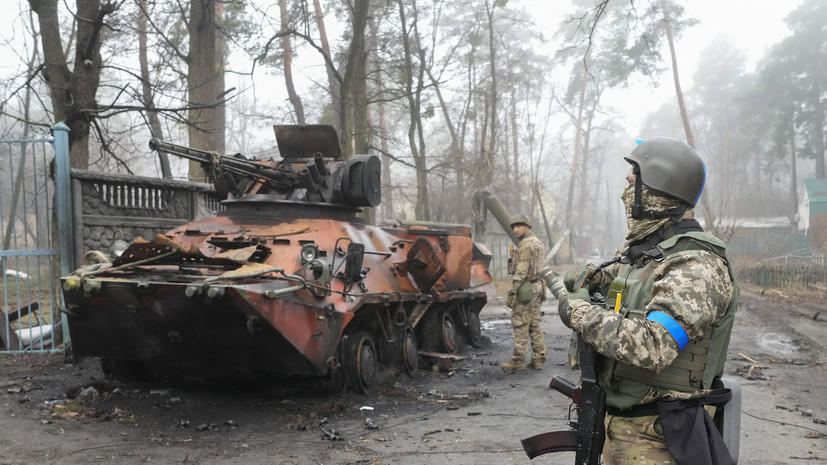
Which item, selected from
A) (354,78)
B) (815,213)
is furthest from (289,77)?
(815,213)

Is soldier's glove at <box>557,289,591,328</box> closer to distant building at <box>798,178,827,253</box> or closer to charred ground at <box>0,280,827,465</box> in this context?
charred ground at <box>0,280,827,465</box>

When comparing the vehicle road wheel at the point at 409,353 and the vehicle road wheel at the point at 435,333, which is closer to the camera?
the vehicle road wheel at the point at 409,353

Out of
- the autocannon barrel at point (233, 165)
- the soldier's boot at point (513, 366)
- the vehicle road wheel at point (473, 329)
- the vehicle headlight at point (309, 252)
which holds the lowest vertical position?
the soldier's boot at point (513, 366)

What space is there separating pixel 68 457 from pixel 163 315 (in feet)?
4.57

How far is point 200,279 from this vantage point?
616 centimetres

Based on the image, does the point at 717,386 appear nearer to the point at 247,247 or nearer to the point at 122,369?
the point at 247,247

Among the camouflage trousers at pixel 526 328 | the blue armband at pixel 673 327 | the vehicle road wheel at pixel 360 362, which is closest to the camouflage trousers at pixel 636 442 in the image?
the blue armband at pixel 673 327

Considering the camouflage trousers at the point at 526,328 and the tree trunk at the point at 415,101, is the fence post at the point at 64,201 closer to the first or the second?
the camouflage trousers at the point at 526,328

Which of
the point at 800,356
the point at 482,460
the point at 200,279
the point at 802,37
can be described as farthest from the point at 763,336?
the point at 802,37

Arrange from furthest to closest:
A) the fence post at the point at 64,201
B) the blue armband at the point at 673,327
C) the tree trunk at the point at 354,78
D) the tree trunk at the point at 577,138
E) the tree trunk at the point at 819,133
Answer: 1. the tree trunk at the point at 577,138
2. the tree trunk at the point at 819,133
3. the tree trunk at the point at 354,78
4. the fence post at the point at 64,201
5. the blue armband at the point at 673,327

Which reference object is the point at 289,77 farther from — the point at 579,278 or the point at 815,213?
the point at 815,213

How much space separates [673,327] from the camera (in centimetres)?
255

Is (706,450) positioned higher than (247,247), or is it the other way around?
(247,247)

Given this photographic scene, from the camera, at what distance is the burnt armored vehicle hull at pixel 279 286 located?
20.2 feet
